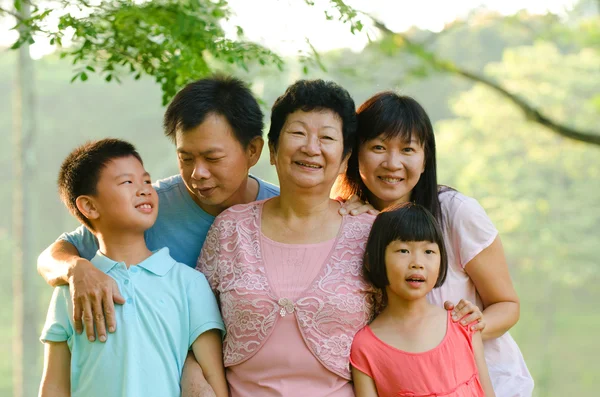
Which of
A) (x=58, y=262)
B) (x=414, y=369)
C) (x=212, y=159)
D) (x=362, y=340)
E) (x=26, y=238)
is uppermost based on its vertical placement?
(x=26, y=238)

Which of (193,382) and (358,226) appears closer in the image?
(193,382)

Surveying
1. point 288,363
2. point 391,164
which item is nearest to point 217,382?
point 288,363

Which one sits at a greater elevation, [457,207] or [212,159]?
[212,159]

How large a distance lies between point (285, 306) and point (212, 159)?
25.8 inches

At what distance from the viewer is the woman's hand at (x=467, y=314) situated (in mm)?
2633

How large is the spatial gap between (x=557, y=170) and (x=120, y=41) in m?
20.7

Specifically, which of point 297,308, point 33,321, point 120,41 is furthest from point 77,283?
point 33,321

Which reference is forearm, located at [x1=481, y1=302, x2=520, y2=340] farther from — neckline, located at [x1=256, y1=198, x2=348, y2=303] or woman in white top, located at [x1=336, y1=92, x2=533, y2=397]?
neckline, located at [x1=256, y1=198, x2=348, y2=303]

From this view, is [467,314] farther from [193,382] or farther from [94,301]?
[94,301]

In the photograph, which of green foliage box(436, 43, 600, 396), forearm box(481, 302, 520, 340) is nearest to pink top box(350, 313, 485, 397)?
forearm box(481, 302, 520, 340)

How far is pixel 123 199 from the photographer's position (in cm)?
261

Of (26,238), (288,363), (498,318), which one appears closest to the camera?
(288,363)

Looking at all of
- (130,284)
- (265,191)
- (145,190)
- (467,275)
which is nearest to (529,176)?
(265,191)

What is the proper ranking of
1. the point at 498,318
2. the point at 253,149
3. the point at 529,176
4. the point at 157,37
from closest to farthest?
the point at 498,318 < the point at 253,149 < the point at 157,37 < the point at 529,176
